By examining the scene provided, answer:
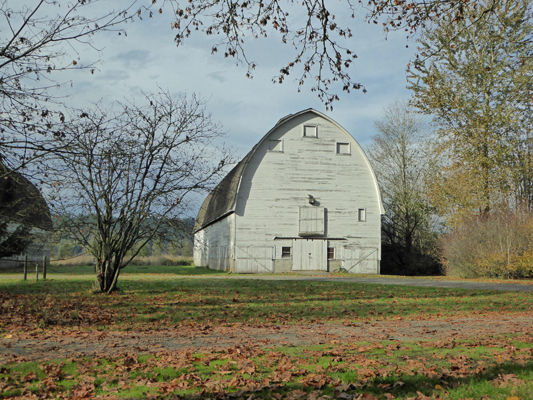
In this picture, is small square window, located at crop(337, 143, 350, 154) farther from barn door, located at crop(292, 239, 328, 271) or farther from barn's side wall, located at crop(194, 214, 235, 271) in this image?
barn's side wall, located at crop(194, 214, 235, 271)

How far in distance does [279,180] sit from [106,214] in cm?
1655

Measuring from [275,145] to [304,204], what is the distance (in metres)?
4.63

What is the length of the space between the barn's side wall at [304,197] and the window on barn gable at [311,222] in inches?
15.1

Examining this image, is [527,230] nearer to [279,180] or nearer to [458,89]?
[458,89]

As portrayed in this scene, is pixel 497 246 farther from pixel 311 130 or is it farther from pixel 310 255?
pixel 311 130

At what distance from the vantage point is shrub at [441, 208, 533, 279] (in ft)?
81.4

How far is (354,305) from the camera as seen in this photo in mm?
13867

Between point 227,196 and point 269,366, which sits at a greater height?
point 227,196

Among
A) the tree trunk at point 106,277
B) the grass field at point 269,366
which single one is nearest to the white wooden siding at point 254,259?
the tree trunk at point 106,277

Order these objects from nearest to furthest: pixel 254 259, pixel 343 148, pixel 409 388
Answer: pixel 409 388, pixel 254 259, pixel 343 148

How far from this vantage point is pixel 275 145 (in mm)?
31344

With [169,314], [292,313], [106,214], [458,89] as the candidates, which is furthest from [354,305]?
[458,89]

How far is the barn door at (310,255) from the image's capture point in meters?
31.0

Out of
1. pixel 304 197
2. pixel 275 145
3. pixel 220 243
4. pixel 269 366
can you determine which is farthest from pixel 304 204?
pixel 269 366
